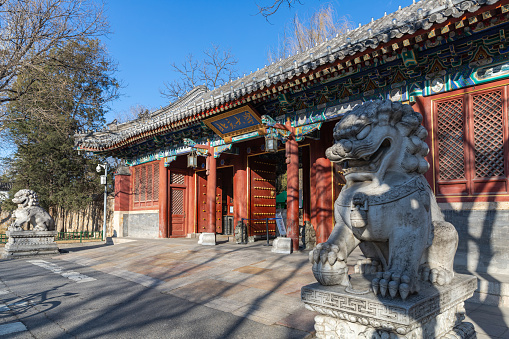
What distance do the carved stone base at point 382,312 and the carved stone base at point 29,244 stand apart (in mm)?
10866

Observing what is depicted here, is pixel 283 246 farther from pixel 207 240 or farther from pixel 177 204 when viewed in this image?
pixel 177 204

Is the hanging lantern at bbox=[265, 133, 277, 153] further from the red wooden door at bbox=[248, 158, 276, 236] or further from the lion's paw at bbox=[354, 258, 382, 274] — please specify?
the lion's paw at bbox=[354, 258, 382, 274]

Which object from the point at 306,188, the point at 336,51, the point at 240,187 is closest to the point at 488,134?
the point at 336,51

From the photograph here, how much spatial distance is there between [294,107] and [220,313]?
19.1 ft

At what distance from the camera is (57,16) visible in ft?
42.9

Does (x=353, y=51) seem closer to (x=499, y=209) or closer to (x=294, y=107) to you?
(x=294, y=107)

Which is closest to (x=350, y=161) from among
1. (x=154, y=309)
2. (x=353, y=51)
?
(x=154, y=309)

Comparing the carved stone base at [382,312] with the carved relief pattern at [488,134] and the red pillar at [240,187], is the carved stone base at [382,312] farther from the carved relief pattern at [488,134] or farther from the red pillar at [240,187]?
the red pillar at [240,187]

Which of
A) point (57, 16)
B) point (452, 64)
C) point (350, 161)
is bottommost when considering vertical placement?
point (350, 161)

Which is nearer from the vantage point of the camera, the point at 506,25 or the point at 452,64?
the point at 506,25

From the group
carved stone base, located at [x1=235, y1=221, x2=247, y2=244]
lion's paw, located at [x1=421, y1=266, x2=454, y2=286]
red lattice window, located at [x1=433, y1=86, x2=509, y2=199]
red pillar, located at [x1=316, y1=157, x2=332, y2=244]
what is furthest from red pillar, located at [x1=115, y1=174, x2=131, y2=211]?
lion's paw, located at [x1=421, y1=266, x2=454, y2=286]

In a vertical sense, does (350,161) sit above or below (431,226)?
above

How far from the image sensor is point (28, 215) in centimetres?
1086

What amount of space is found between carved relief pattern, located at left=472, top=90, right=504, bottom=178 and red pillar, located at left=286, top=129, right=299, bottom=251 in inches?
155
